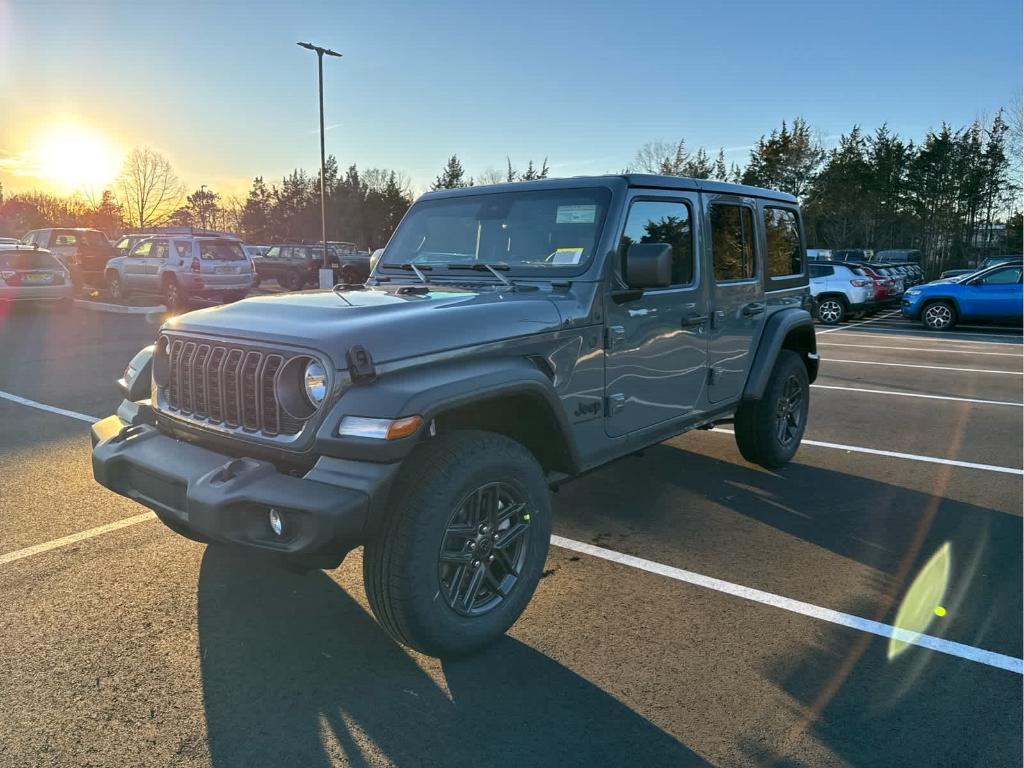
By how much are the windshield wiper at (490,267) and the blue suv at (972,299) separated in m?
16.5

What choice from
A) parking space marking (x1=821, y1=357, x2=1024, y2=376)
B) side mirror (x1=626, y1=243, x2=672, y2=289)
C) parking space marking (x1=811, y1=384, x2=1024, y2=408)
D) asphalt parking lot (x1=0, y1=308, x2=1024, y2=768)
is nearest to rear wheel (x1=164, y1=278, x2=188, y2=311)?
asphalt parking lot (x1=0, y1=308, x2=1024, y2=768)

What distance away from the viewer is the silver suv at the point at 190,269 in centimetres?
1706

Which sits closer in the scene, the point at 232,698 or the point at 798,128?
the point at 232,698

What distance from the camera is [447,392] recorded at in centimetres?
278

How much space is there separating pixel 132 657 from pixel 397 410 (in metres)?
1.52

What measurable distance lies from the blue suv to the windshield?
16333 mm

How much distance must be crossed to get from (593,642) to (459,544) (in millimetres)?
726

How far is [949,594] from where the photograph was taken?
143 inches

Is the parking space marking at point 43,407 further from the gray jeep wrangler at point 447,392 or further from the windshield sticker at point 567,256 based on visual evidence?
the windshield sticker at point 567,256

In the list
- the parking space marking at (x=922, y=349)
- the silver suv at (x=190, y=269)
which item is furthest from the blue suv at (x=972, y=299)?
the silver suv at (x=190, y=269)

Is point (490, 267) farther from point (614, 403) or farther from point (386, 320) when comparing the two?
point (386, 320)

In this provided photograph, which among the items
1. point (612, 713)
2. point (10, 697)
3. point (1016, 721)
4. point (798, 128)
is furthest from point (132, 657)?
point (798, 128)

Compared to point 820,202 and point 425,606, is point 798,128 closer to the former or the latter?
point 820,202

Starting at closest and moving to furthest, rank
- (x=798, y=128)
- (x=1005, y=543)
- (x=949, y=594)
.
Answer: (x=949, y=594), (x=1005, y=543), (x=798, y=128)
